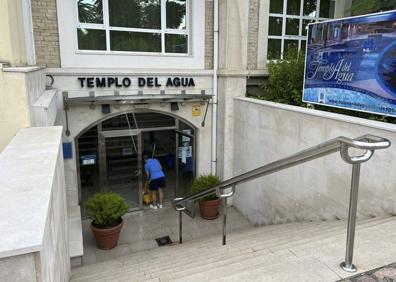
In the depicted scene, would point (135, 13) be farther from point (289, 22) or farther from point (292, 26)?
point (292, 26)

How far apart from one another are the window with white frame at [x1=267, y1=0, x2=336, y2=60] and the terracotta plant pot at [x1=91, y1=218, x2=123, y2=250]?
238 inches

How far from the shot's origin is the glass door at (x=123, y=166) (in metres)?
8.27

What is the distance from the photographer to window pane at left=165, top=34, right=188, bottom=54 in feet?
26.8

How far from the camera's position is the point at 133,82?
772 centimetres

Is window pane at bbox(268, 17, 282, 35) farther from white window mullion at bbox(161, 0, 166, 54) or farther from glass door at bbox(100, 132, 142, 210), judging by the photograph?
glass door at bbox(100, 132, 142, 210)

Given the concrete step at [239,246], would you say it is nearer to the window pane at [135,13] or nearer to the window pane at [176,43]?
the window pane at [176,43]

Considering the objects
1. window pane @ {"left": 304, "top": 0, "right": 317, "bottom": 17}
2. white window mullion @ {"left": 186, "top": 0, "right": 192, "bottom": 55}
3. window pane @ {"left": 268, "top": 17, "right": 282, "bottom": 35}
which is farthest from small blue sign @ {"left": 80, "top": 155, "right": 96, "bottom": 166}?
window pane @ {"left": 304, "top": 0, "right": 317, "bottom": 17}

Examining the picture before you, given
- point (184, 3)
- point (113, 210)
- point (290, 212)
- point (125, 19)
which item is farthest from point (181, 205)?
point (184, 3)

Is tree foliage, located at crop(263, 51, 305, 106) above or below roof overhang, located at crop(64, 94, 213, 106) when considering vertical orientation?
above

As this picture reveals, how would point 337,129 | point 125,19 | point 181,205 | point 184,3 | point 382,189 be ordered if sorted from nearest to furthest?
point 382,189 → point 337,129 → point 181,205 → point 125,19 → point 184,3

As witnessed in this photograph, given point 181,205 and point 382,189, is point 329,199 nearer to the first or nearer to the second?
point 382,189

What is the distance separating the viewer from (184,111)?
850 cm

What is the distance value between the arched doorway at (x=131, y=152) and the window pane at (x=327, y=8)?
208 inches

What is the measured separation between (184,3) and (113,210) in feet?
17.1
